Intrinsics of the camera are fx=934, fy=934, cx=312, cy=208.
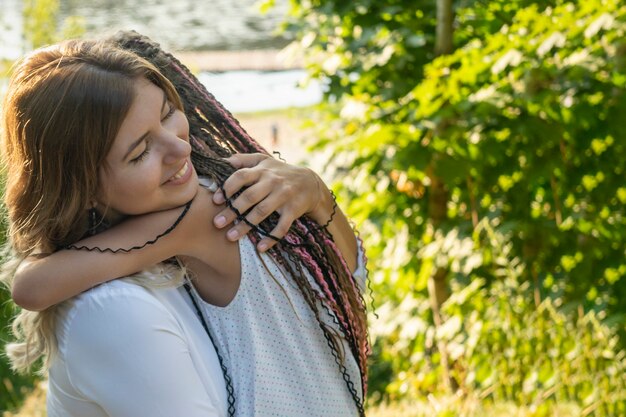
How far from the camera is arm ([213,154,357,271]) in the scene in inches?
62.3

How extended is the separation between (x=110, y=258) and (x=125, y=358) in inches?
7.1

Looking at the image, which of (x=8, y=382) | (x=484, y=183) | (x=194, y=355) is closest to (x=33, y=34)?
(x=8, y=382)

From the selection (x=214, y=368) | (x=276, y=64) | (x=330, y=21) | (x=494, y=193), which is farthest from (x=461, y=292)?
(x=276, y=64)

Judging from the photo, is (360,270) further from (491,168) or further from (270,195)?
(491,168)

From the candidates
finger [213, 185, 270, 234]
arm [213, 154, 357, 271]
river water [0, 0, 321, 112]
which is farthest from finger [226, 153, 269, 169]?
river water [0, 0, 321, 112]

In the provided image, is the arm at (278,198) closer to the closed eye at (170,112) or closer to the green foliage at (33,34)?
the closed eye at (170,112)

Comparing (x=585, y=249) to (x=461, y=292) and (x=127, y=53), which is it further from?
(x=127, y=53)

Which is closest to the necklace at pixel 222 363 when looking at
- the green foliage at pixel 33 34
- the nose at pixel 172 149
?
the nose at pixel 172 149

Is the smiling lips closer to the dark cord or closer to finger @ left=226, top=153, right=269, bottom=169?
the dark cord

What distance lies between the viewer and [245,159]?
1739 mm

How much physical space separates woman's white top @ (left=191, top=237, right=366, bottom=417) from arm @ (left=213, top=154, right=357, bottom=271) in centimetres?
5

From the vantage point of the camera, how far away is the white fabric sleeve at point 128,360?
134 centimetres

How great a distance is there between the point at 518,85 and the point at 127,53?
266cm

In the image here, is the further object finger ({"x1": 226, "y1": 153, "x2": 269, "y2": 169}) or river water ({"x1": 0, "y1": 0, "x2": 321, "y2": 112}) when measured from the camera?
river water ({"x1": 0, "y1": 0, "x2": 321, "y2": 112})
